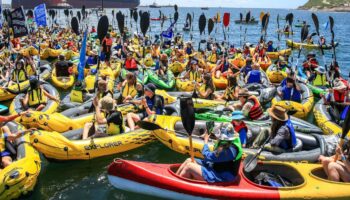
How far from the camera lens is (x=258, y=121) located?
8.91m

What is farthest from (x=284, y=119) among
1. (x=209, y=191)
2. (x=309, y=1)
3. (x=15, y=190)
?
(x=309, y=1)

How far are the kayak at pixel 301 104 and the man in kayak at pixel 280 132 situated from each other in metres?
3.00

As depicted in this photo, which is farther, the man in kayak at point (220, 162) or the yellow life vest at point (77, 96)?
the yellow life vest at point (77, 96)

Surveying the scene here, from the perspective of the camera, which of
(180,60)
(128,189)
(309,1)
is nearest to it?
(128,189)

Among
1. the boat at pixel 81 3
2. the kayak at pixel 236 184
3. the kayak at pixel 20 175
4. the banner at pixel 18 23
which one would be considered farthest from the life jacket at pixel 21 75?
the boat at pixel 81 3

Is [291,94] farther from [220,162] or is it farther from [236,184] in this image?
[220,162]

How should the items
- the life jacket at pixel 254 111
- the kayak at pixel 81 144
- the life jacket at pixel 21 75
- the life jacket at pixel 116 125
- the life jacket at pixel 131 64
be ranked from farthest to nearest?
the life jacket at pixel 131 64
the life jacket at pixel 21 75
the life jacket at pixel 254 111
the life jacket at pixel 116 125
the kayak at pixel 81 144

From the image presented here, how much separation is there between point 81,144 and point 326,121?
6.39 metres

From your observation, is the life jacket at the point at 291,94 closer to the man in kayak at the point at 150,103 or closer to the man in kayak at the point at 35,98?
the man in kayak at the point at 150,103

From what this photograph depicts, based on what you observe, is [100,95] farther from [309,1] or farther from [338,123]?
[309,1]

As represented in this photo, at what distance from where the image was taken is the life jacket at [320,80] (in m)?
14.2

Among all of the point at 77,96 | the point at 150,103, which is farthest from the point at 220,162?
the point at 77,96

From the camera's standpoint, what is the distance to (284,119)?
22.7 feet

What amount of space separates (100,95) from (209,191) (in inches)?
197
